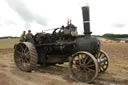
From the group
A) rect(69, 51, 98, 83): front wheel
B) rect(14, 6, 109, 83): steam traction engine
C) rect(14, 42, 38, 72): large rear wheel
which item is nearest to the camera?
rect(69, 51, 98, 83): front wheel

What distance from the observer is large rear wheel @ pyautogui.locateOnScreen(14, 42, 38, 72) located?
5904 mm

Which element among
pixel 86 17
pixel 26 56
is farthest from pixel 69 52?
pixel 26 56

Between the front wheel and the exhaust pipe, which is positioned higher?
the exhaust pipe

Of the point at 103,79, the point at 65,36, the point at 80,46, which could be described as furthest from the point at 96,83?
the point at 65,36

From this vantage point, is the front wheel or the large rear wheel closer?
the front wheel

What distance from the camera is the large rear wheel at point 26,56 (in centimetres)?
590

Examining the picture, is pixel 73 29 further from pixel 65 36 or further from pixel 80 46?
pixel 80 46

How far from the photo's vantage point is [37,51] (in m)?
6.77

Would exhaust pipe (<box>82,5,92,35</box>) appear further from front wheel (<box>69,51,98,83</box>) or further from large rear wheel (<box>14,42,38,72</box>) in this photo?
large rear wheel (<box>14,42,38,72</box>)

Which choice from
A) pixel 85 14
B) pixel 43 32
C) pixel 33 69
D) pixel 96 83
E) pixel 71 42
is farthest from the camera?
pixel 43 32

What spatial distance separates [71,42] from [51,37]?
1251 mm

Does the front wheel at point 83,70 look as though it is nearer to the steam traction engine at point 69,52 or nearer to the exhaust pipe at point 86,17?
the steam traction engine at point 69,52

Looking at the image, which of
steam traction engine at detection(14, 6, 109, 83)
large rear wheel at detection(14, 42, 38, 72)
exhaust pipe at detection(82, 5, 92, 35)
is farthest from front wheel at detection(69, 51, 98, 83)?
large rear wheel at detection(14, 42, 38, 72)

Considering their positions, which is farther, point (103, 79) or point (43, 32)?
point (43, 32)
